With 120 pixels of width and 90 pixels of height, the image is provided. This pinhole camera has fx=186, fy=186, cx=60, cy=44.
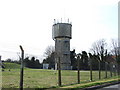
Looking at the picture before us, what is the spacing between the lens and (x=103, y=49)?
78.9 meters

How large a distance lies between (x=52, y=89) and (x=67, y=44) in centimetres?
4889

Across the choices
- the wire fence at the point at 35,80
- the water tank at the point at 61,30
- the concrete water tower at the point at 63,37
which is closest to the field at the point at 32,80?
the wire fence at the point at 35,80

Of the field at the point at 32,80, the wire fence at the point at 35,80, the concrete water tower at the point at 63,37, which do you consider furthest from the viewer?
the concrete water tower at the point at 63,37

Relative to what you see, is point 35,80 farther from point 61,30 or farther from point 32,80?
point 61,30

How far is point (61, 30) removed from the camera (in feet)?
187

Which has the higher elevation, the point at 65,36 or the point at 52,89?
the point at 65,36

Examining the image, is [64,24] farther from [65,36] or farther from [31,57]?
[31,57]

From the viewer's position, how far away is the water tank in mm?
56812

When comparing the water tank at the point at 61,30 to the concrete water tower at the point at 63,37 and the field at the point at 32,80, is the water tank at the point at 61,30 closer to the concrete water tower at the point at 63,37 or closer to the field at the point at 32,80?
the concrete water tower at the point at 63,37

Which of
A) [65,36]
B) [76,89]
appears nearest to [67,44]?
[65,36]

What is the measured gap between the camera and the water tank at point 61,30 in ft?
186

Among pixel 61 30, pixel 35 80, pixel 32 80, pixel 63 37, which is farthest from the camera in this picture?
pixel 61 30

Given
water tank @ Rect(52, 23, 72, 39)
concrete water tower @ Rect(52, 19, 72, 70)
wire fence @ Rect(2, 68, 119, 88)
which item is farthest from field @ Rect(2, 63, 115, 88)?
water tank @ Rect(52, 23, 72, 39)

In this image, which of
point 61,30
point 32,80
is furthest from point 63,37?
point 32,80
